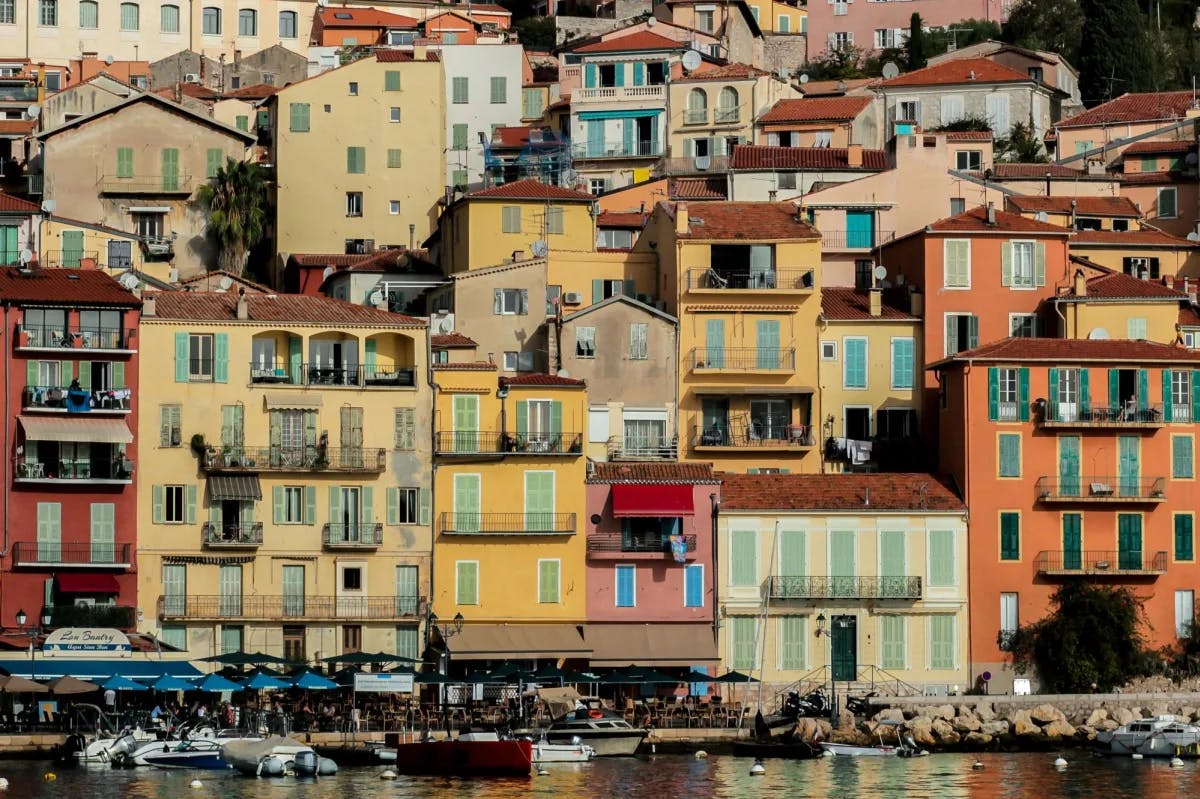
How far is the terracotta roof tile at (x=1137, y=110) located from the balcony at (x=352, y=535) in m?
48.4

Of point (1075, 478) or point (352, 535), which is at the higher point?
point (1075, 478)

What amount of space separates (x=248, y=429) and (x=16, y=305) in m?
7.18

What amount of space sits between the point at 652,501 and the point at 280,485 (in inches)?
411

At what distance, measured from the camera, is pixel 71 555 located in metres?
73.5

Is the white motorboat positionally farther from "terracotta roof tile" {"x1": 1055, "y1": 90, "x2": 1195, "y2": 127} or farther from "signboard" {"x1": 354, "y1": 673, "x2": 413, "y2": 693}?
"terracotta roof tile" {"x1": 1055, "y1": 90, "x2": 1195, "y2": 127}

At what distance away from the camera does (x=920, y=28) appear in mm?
130500

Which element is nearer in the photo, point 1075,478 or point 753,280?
point 1075,478

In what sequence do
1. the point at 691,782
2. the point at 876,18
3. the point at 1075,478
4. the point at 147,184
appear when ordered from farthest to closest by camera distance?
the point at 876,18, the point at 147,184, the point at 1075,478, the point at 691,782

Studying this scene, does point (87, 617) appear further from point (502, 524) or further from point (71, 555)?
point (502, 524)

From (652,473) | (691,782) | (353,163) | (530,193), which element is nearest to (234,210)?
(353,163)

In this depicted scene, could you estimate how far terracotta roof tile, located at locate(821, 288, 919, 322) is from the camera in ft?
277

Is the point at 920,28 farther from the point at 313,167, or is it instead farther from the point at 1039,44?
the point at 313,167

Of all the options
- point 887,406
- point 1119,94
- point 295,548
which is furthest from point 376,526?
point 1119,94

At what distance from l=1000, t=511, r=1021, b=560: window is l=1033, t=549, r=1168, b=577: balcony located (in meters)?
0.63
